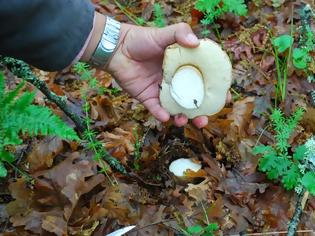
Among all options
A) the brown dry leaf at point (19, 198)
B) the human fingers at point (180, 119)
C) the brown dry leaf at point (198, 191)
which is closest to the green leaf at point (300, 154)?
the brown dry leaf at point (198, 191)

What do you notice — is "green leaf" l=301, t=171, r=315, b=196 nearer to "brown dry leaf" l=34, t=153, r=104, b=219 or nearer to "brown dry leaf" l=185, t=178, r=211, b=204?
"brown dry leaf" l=185, t=178, r=211, b=204

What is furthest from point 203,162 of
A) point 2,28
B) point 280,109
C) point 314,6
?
point 314,6

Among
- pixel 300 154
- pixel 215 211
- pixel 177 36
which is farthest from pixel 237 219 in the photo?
pixel 177 36

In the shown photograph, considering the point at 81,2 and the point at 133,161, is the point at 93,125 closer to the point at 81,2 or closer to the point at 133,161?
the point at 133,161

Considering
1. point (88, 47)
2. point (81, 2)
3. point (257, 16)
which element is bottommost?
point (257, 16)

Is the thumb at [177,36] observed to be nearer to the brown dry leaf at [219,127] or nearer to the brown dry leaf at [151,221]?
the brown dry leaf at [219,127]

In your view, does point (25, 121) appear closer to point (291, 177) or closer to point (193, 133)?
point (193, 133)
